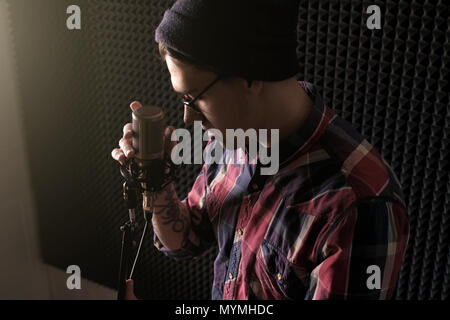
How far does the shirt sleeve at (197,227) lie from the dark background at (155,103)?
0.44 metres

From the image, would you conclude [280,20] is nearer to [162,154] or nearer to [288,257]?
[162,154]

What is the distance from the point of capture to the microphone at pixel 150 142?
0.98 metres

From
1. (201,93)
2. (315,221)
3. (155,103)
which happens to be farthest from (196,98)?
(155,103)

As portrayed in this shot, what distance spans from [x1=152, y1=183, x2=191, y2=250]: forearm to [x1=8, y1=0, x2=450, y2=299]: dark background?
1.64 ft

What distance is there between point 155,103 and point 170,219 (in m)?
0.59

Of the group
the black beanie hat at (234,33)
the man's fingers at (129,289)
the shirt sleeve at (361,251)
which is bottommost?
the man's fingers at (129,289)

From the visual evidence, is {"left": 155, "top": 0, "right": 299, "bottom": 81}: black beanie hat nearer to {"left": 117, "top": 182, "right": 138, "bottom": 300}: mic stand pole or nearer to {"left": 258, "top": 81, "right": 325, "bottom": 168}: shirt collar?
{"left": 258, "top": 81, "right": 325, "bottom": 168}: shirt collar

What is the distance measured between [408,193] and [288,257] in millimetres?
625

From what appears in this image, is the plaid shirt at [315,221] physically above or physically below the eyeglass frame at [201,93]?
below

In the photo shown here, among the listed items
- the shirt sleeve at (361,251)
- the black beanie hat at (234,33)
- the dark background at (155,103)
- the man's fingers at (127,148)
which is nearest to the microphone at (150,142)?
the man's fingers at (127,148)

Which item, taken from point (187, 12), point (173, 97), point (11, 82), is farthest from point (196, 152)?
point (187, 12)

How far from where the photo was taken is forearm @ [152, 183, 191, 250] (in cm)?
129

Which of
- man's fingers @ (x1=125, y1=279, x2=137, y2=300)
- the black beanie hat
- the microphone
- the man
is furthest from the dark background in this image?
man's fingers @ (x1=125, y1=279, x2=137, y2=300)

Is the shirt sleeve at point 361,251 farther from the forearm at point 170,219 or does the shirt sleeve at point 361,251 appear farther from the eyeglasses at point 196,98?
the forearm at point 170,219
